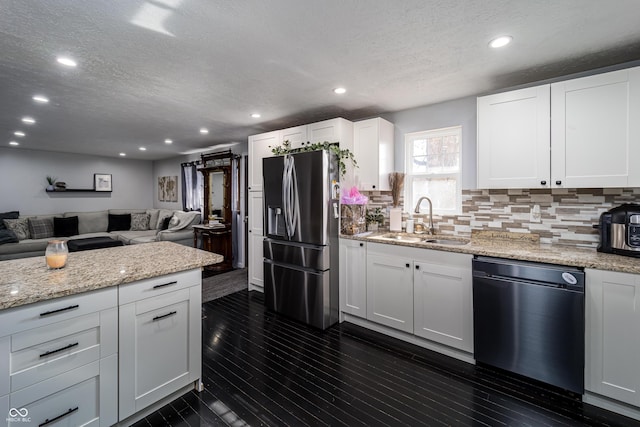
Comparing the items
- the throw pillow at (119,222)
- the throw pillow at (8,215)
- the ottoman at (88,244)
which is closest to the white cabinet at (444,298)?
the ottoman at (88,244)

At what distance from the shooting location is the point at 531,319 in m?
2.03

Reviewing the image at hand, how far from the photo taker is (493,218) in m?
2.81

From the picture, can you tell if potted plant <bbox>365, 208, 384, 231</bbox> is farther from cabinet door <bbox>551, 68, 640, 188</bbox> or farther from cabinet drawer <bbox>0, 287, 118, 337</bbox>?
cabinet drawer <bbox>0, 287, 118, 337</bbox>

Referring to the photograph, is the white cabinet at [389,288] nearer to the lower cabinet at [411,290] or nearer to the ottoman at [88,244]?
the lower cabinet at [411,290]

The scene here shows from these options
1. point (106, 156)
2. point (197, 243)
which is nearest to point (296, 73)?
point (197, 243)

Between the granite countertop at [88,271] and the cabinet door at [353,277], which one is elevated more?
the granite countertop at [88,271]

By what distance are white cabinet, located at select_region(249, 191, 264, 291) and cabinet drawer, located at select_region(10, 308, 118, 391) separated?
2460 mm

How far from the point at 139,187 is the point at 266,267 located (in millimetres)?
6259

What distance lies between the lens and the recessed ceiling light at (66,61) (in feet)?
6.94

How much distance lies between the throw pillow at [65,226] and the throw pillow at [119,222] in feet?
2.13

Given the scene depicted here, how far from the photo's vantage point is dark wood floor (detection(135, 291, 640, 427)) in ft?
5.80

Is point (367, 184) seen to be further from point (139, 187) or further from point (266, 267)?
point (139, 187)

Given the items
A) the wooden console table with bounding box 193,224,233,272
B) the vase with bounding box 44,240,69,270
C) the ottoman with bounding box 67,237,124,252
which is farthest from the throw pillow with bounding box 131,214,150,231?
the vase with bounding box 44,240,69,270

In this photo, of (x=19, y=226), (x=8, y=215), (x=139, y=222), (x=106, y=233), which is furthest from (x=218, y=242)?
(x=8, y=215)
